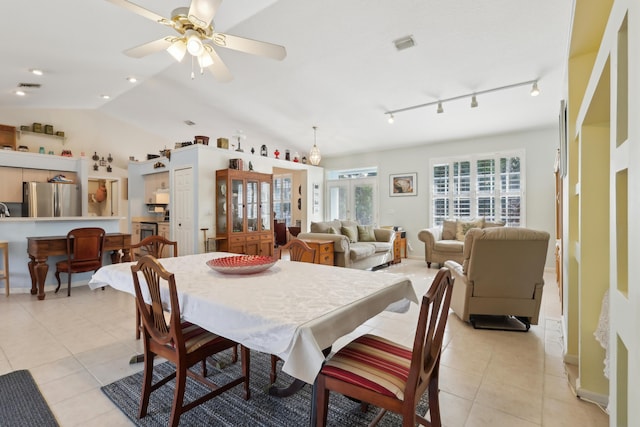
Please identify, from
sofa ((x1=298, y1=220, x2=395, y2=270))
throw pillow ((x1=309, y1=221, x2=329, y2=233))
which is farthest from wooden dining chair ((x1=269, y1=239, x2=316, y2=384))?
throw pillow ((x1=309, y1=221, x2=329, y2=233))

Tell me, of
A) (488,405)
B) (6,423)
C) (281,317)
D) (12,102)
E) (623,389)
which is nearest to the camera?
(623,389)

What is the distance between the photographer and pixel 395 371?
131 centimetres

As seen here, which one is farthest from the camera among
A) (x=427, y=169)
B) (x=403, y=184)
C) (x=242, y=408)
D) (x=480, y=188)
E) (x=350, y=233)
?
(x=403, y=184)

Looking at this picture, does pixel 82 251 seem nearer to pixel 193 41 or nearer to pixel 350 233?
pixel 193 41

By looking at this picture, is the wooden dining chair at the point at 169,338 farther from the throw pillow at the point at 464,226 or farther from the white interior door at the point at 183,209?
the throw pillow at the point at 464,226

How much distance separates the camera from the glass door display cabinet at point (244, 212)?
554cm

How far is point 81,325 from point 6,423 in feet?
5.16

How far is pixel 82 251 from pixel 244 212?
2491 mm

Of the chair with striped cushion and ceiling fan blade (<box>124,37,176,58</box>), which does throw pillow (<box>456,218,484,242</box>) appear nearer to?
the chair with striped cushion

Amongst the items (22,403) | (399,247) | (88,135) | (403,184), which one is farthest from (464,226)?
(88,135)

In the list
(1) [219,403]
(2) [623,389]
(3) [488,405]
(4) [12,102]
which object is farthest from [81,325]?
(4) [12,102]

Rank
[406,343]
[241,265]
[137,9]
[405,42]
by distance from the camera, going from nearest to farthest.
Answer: [241,265] → [137,9] → [406,343] → [405,42]

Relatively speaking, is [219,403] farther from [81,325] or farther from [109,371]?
[81,325]

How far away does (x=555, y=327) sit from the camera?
9.93 feet
